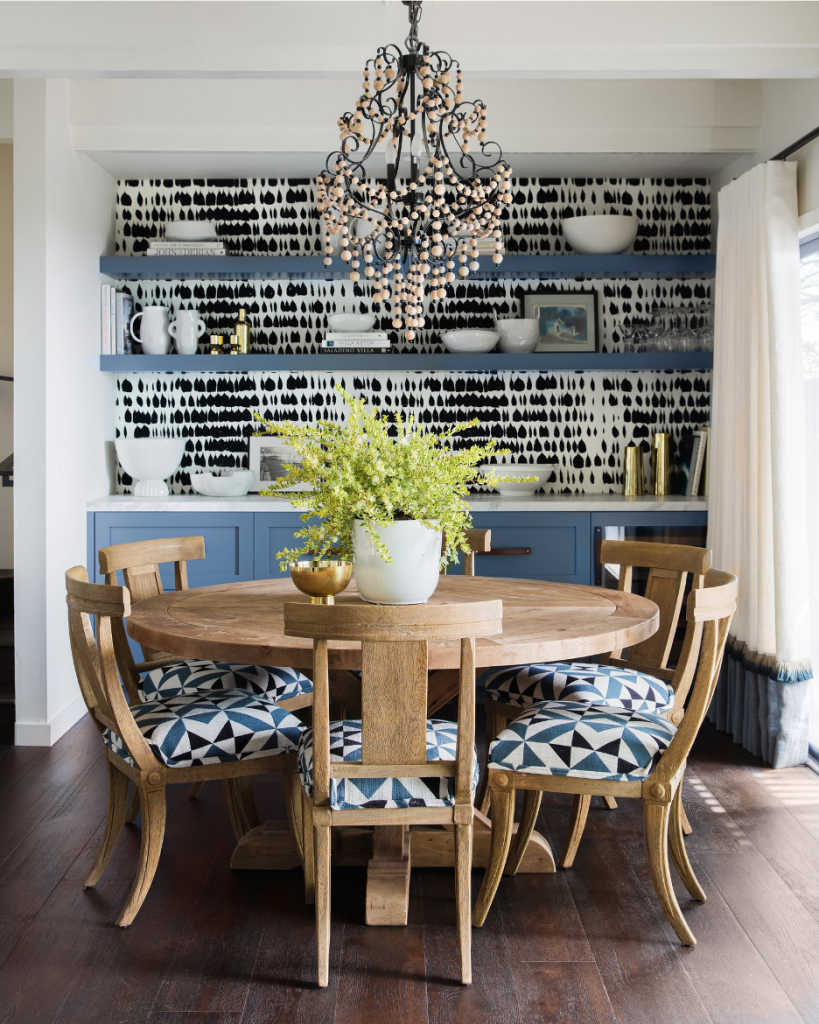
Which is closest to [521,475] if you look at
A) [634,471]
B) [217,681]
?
[634,471]

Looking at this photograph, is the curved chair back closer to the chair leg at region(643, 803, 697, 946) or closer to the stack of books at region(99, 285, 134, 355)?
the chair leg at region(643, 803, 697, 946)

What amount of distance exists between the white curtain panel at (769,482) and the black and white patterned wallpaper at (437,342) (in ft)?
3.37

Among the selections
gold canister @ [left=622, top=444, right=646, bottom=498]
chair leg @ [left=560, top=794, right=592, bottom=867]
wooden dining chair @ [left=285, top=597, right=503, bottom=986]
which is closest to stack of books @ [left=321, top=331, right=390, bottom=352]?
gold canister @ [left=622, top=444, right=646, bottom=498]

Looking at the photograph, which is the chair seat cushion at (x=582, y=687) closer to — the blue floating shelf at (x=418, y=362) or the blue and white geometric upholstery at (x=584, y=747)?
the blue and white geometric upholstery at (x=584, y=747)

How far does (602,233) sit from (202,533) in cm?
231

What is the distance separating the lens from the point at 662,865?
7.30 feet

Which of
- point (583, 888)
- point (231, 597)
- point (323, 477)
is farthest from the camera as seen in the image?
point (231, 597)

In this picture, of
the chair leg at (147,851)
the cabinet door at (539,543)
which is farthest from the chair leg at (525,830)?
the cabinet door at (539,543)

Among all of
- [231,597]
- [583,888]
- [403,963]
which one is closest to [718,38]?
[231,597]

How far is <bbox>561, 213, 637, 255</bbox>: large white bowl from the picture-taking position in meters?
4.41

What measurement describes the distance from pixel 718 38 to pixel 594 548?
2050mm

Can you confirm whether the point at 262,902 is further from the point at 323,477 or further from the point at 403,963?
the point at 323,477

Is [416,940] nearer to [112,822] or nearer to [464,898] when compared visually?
[464,898]

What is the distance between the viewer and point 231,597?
9.16 feet
